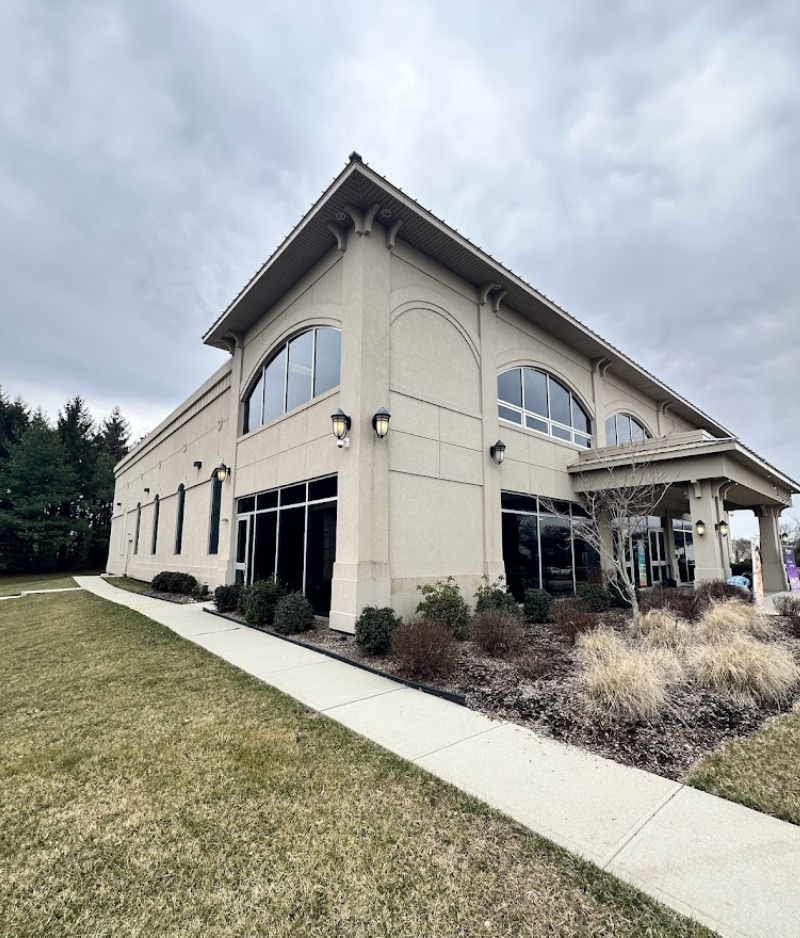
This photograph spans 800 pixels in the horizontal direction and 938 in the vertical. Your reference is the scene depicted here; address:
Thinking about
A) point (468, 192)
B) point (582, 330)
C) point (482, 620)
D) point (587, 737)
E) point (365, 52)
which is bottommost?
point (587, 737)

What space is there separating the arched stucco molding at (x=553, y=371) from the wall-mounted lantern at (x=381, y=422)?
5.31 metres

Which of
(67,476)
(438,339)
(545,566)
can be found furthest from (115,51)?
(67,476)

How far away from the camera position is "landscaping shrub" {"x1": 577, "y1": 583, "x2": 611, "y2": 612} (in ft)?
39.1

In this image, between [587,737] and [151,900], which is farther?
[587,737]

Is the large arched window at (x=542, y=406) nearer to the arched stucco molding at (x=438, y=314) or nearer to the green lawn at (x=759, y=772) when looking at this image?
the arched stucco molding at (x=438, y=314)

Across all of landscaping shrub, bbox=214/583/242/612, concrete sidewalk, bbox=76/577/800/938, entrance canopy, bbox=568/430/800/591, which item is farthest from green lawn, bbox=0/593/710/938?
entrance canopy, bbox=568/430/800/591

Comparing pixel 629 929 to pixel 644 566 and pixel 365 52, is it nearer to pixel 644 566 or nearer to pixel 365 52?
pixel 365 52

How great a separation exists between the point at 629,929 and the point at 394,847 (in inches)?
48.8

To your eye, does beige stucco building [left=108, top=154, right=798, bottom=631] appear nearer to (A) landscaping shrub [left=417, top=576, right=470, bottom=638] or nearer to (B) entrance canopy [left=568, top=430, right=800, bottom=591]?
(B) entrance canopy [left=568, top=430, right=800, bottom=591]

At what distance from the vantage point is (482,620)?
25.2 ft

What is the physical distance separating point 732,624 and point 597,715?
4816 millimetres

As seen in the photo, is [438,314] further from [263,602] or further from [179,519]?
[179,519]

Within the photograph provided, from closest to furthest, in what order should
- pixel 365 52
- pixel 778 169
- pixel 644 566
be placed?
1. pixel 365 52
2. pixel 778 169
3. pixel 644 566

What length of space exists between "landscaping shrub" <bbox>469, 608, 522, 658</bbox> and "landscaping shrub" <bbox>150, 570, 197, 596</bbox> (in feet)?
37.1
